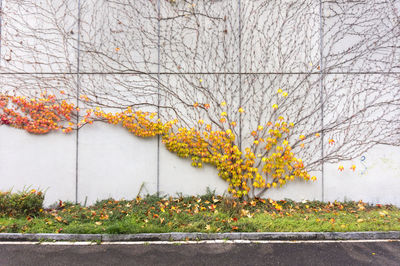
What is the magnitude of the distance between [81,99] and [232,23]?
15.3 ft

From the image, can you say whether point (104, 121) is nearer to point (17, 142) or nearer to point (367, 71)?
point (17, 142)

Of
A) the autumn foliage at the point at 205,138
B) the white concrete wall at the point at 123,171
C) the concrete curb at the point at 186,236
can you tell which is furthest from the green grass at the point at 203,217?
the autumn foliage at the point at 205,138

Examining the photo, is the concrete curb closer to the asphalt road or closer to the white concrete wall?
the asphalt road

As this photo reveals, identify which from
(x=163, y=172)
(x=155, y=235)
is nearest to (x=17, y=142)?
(x=163, y=172)

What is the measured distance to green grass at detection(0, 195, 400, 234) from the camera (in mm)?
4422

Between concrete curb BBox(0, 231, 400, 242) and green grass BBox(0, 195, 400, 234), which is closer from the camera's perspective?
concrete curb BBox(0, 231, 400, 242)

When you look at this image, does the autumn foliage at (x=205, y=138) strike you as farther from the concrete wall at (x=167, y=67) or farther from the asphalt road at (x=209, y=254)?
the asphalt road at (x=209, y=254)

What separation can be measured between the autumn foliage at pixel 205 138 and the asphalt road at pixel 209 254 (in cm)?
213

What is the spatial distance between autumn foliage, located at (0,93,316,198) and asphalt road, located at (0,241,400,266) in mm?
2126

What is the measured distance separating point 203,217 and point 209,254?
1.05 metres

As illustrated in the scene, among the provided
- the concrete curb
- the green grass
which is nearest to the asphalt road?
the concrete curb

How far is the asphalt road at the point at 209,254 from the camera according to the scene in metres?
3.59

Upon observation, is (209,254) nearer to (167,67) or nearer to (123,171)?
(123,171)

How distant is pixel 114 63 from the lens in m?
6.35
